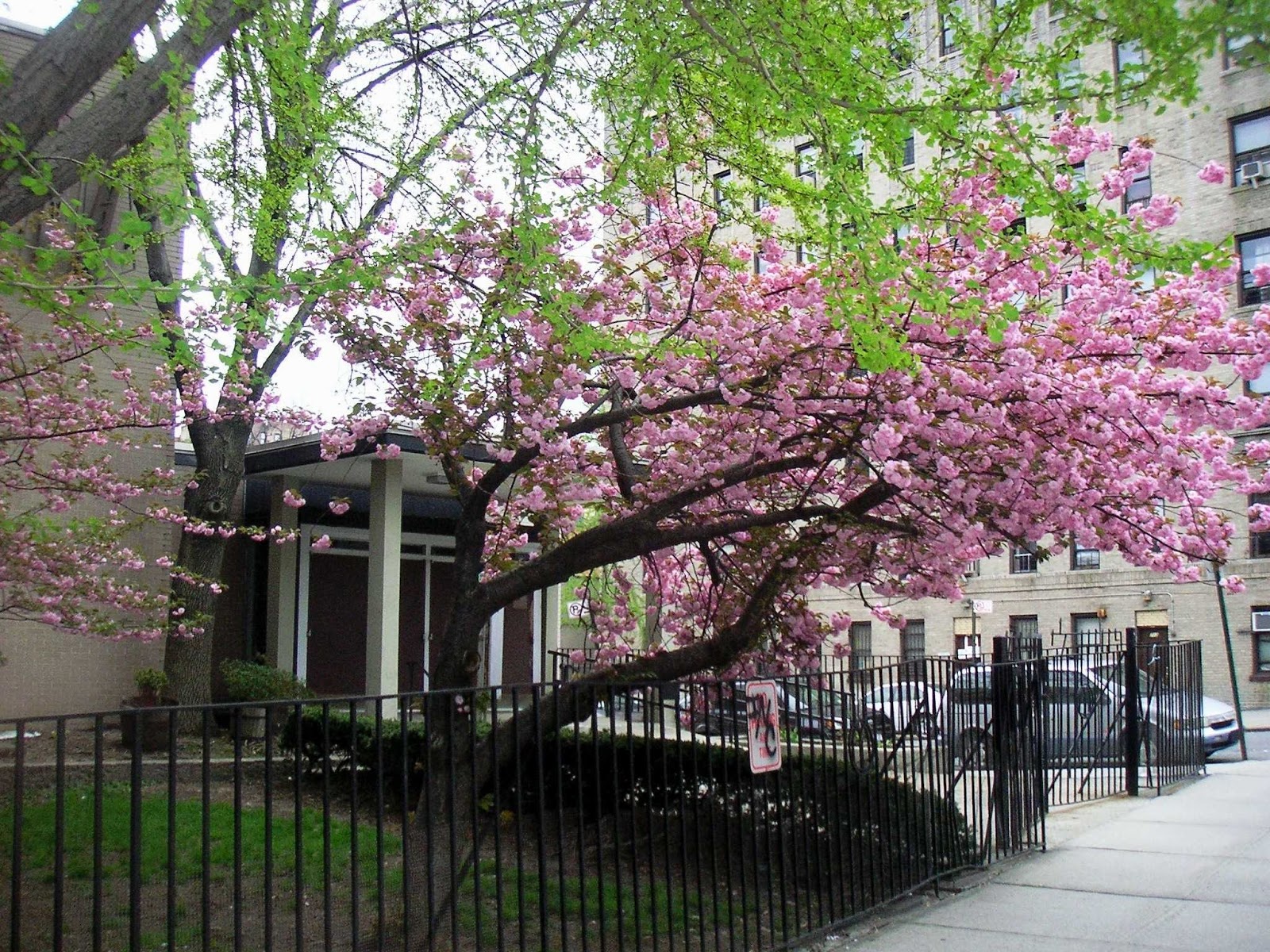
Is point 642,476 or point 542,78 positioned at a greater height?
point 542,78

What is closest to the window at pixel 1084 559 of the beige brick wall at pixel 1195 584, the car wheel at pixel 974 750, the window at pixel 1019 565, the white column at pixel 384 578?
the beige brick wall at pixel 1195 584

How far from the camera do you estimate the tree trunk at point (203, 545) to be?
Result: 1509cm

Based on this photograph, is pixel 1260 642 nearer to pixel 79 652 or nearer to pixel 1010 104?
pixel 79 652

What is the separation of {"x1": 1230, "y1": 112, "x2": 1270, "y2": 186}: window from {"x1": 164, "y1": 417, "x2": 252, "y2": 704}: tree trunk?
86.7 feet

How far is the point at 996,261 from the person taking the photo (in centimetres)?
757

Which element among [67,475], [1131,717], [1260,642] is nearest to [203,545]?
[67,475]

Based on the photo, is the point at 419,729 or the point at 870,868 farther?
the point at 419,729

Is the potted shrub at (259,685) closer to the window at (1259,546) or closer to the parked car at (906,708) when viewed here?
the parked car at (906,708)

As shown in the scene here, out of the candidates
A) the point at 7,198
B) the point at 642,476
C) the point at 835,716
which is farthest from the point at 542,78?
the point at 835,716

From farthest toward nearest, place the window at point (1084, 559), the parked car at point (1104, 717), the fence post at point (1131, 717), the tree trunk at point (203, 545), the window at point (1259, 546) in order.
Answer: the window at point (1084, 559)
the window at point (1259, 546)
the tree trunk at point (203, 545)
the fence post at point (1131, 717)
the parked car at point (1104, 717)

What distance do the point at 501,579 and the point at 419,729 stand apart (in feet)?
14.9

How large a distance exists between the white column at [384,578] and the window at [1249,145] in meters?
24.0

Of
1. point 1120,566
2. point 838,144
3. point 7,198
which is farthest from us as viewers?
point 1120,566

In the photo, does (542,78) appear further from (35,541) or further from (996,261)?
(35,541)
